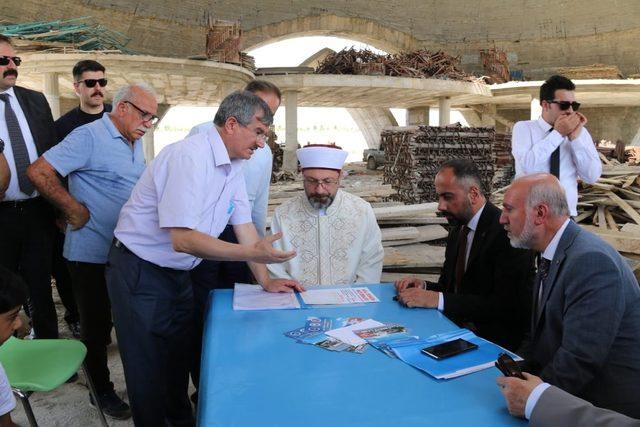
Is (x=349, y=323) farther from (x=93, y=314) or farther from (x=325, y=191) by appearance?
(x=93, y=314)

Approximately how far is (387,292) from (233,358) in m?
1.32

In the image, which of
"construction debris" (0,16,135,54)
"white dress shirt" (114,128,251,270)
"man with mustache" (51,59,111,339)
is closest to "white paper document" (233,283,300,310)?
"white dress shirt" (114,128,251,270)

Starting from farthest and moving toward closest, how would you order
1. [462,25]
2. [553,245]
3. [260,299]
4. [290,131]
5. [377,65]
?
[462,25]
[290,131]
[377,65]
[260,299]
[553,245]

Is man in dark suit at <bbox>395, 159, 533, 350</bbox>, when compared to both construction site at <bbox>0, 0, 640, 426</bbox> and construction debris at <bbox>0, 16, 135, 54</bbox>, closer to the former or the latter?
construction site at <bbox>0, 0, 640, 426</bbox>

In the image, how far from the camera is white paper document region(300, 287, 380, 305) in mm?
2941

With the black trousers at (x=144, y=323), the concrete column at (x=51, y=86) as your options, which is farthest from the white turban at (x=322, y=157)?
the concrete column at (x=51, y=86)

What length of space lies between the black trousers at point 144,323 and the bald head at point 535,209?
1.79m

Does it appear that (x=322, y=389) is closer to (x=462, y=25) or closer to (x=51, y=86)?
(x=51, y=86)

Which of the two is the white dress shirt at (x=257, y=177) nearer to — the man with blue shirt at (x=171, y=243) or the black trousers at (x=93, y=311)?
the man with blue shirt at (x=171, y=243)

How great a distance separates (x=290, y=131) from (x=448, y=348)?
54.0ft

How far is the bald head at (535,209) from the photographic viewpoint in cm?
225

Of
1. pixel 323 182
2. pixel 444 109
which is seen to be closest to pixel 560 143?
pixel 323 182

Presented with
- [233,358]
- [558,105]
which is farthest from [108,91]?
[233,358]

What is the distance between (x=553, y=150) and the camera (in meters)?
4.22
